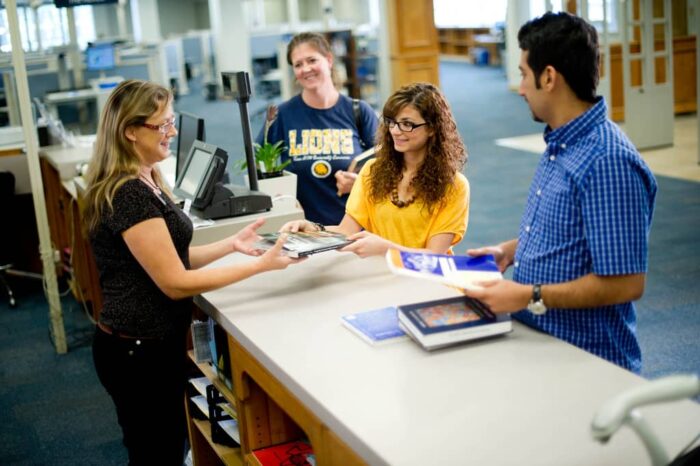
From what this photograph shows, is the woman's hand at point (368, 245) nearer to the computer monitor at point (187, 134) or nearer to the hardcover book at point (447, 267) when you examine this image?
the hardcover book at point (447, 267)

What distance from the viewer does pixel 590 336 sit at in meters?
2.05

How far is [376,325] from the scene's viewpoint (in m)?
2.21

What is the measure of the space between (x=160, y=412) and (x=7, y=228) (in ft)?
12.7

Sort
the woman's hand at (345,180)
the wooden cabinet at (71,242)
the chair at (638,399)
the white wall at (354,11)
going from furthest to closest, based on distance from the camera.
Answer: the white wall at (354,11) → the wooden cabinet at (71,242) → the woman's hand at (345,180) → the chair at (638,399)

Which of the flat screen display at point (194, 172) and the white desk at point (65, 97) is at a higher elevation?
the white desk at point (65, 97)

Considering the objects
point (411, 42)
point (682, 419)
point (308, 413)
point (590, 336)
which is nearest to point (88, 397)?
point (308, 413)

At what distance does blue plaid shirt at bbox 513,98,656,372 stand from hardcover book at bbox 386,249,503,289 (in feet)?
0.28

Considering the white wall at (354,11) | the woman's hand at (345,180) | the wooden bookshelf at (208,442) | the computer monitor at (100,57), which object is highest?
the white wall at (354,11)

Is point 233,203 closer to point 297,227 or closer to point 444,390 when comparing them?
point 297,227

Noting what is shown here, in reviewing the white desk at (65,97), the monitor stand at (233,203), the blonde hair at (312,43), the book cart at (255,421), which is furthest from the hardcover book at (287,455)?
the white desk at (65,97)

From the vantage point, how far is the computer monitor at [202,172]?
333 centimetres

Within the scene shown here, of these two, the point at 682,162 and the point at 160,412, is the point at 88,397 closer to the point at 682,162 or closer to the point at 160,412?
the point at 160,412

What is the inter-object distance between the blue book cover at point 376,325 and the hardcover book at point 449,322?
4 centimetres

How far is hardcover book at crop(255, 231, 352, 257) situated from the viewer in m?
2.57
